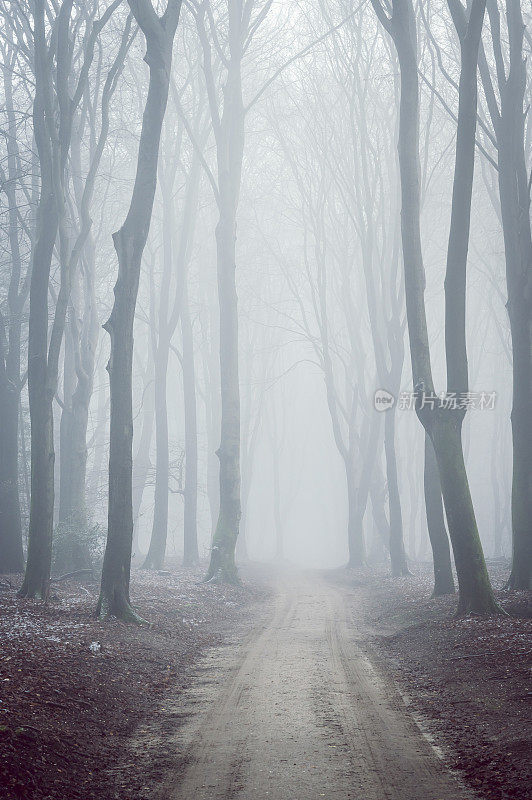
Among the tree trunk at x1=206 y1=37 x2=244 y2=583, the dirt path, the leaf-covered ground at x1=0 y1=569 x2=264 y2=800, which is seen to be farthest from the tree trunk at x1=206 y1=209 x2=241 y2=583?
the dirt path

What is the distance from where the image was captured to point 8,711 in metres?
4.88

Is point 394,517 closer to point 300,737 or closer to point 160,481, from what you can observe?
point 160,481

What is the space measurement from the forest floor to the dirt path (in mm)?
18

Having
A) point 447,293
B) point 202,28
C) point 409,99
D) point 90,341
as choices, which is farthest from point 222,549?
point 202,28

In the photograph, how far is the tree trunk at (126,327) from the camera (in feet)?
32.8

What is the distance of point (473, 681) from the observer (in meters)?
6.79

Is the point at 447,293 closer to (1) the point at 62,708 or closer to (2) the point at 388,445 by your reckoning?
(1) the point at 62,708

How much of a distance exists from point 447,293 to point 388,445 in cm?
1199

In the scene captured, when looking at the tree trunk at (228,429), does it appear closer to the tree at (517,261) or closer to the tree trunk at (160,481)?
the tree trunk at (160,481)

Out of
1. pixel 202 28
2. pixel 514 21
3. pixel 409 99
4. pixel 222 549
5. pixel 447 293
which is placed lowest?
pixel 222 549

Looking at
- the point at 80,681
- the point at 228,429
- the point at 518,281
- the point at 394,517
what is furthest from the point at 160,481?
the point at 80,681

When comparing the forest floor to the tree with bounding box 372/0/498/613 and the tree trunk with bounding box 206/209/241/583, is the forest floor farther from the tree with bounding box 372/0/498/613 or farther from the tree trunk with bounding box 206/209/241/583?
the tree trunk with bounding box 206/209/241/583

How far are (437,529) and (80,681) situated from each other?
976cm

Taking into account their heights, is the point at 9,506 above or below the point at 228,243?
below
